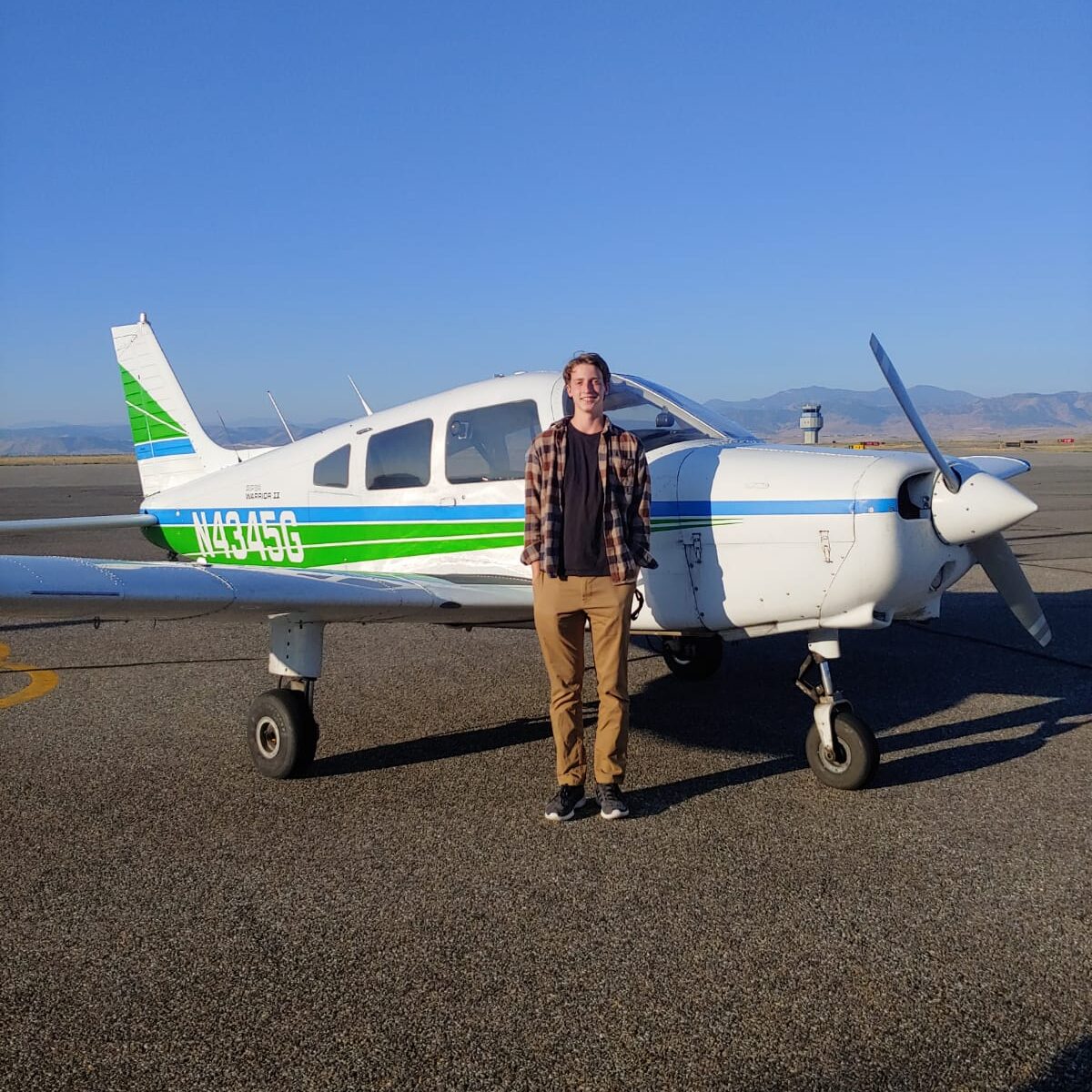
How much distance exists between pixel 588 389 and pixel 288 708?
2276mm

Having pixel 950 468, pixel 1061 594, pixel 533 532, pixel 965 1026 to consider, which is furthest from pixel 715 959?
pixel 1061 594

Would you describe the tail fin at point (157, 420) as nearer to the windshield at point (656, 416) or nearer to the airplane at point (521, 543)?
the airplane at point (521, 543)

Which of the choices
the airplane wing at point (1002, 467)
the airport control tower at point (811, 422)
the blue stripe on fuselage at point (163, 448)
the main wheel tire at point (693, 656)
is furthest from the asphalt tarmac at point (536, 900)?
the airport control tower at point (811, 422)

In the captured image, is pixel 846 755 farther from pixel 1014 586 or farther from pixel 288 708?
pixel 288 708

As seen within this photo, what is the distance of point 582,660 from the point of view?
435cm

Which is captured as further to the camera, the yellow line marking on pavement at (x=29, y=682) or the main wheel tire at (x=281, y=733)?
the yellow line marking on pavement at (x=29, y=682)

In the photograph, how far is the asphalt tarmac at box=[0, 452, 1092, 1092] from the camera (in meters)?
2.67

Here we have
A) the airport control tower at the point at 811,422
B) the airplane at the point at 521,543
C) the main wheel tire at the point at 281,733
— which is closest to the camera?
the airplane at the point at 521,543

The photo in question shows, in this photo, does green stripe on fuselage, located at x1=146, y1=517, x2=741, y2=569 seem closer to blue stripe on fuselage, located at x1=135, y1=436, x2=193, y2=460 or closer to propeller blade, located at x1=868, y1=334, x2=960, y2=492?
propeller blade, located at x1=868, y1=334, x2=960, y2=492

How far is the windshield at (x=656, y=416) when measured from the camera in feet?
17.6

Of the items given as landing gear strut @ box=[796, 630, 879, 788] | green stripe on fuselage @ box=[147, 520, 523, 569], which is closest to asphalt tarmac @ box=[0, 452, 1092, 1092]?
landing gear strut @ box=[796, 630, 879, 788]

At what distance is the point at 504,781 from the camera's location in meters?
4.91

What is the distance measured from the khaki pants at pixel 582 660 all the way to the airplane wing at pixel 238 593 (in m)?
0.80

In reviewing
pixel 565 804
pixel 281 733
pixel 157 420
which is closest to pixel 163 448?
pixel 157 420
